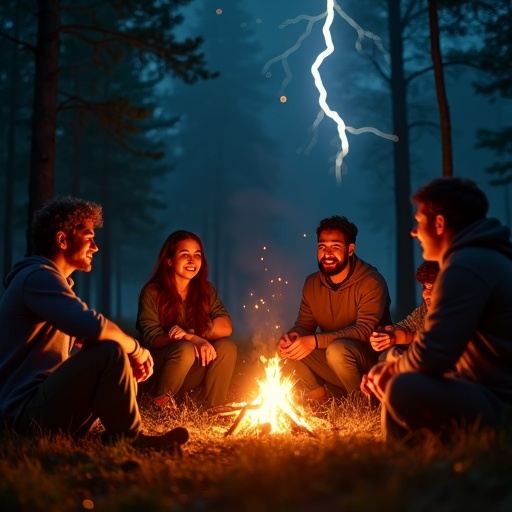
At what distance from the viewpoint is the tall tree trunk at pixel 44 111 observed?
9641mm

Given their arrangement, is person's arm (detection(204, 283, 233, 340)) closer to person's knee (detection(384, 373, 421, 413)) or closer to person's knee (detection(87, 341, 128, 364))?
person's knee (detection(87, 341, 128, 364))

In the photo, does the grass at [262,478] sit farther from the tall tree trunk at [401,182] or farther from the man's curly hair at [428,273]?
the tall tree trunk at [401,182]

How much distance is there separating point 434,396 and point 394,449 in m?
0.46

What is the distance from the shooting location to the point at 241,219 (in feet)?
160

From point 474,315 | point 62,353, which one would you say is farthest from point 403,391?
point 62,353

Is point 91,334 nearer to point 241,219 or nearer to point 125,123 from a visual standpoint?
point 125,123

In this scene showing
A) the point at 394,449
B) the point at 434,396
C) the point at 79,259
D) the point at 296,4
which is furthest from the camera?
the point at 296,4

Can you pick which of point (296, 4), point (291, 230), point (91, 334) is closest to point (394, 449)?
point (91, 334)

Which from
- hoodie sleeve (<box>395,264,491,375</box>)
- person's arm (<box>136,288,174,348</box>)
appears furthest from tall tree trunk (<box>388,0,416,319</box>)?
hoodie sleeve (<box>395,264,491,375</box>)

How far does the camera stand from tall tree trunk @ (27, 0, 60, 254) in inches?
380

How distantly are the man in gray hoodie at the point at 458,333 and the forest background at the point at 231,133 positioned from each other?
309 centimetres

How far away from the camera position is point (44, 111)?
978 centimetres

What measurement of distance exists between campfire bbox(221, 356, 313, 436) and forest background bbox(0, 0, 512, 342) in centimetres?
176

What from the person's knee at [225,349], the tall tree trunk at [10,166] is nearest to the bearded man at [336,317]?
the person's knee at [225,349]
